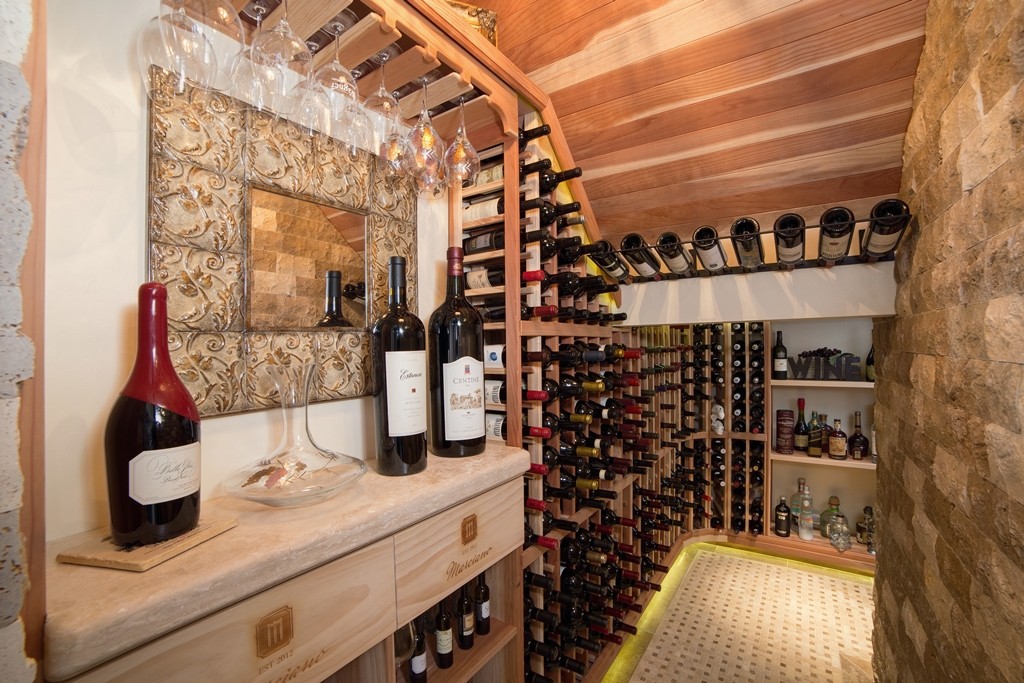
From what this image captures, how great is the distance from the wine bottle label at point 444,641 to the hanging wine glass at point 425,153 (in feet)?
3.19

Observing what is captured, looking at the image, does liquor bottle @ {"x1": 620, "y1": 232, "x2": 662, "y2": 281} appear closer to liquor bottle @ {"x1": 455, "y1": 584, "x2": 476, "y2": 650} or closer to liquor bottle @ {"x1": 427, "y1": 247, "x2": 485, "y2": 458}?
liquor bottle @ {"x1": 427, "y1": 247, "x2": 485, "y2": 458}

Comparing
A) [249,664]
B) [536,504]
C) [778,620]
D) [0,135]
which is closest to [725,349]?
[778,620]

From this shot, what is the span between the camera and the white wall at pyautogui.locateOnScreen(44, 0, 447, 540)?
573 millimetres

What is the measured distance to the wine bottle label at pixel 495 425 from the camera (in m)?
1.15

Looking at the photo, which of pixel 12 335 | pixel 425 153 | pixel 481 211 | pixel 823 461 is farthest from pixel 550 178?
pixel 823 461

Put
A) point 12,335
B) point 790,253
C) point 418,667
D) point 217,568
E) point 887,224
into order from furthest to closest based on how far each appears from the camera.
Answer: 1. point 790,253
2. point 887,224
3. point 418,667
4. point 217,568
5. point 12,335

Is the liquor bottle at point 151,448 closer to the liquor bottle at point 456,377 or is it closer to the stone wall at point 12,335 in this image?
the stone wall at point 12,335

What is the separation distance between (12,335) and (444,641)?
868 mm

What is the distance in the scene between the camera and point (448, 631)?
887 mm

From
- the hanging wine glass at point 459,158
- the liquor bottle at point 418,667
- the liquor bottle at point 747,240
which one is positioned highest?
the hanging wine glass at point 459,158

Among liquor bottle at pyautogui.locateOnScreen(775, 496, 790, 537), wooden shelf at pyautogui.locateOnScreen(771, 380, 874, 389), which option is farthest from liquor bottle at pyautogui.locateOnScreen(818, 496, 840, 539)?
wooden shelf at pyautogui.locateOnScreen(771, 380, 874, 389)

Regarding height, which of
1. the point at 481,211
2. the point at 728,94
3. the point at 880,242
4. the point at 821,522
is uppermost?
the point at 728,94

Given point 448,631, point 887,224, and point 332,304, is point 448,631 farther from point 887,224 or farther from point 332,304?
Result: point 887,224

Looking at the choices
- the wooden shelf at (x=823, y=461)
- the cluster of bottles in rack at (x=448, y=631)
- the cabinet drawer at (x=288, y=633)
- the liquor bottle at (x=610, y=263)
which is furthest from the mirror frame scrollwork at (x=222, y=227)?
the wooden shelf at (x=823, y=461)
